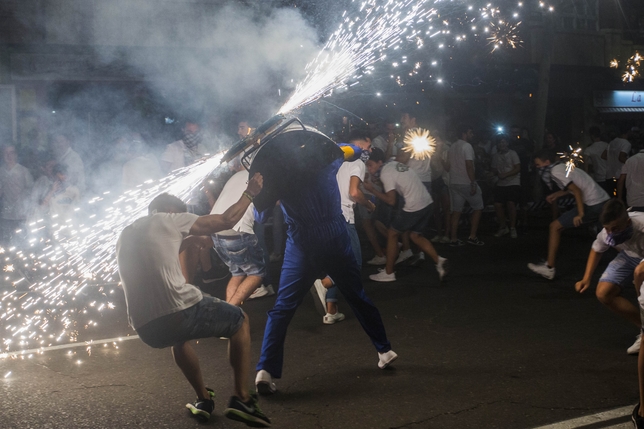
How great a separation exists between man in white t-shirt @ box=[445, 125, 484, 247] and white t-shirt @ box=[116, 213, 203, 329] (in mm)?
7297

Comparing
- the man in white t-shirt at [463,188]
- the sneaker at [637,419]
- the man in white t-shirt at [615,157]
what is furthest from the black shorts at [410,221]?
the man in white t-shirt at [615,157]

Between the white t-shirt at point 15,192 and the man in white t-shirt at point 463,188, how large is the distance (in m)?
6.47

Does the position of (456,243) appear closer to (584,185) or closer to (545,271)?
(545,271)

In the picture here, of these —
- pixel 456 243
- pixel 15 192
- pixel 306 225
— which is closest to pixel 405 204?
pixel 456 243

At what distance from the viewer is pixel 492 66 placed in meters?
19.3

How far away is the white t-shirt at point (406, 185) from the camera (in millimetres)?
7918

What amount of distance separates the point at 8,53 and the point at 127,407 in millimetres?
9109

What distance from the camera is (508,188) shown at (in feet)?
37.3

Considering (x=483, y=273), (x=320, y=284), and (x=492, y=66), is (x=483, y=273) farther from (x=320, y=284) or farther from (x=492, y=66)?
(x=492, y=66)

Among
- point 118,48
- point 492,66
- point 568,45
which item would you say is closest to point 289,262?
point 118,48

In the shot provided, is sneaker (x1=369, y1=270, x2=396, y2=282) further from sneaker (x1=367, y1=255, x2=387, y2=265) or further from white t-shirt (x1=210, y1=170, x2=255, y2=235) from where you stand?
white t-shirt (x1=210, y1=170, x2=255, y2=235)

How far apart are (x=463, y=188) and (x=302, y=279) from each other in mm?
6608

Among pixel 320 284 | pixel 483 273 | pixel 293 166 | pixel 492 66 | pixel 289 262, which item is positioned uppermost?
pixel 492 66

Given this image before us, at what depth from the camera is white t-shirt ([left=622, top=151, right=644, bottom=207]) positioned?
830 centimetres
